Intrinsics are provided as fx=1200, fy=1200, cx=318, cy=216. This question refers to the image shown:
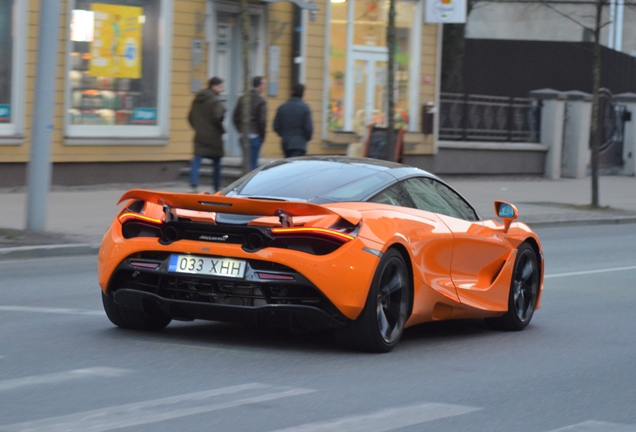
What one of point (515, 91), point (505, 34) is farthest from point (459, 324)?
point (505, 34)

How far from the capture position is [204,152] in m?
18.9

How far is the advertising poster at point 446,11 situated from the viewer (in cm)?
2597

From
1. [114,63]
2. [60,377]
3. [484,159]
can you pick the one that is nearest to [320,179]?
[60,377]

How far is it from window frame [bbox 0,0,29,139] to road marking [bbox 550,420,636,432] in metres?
15.1

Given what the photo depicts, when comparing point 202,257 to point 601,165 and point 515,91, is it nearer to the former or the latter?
point 601,165

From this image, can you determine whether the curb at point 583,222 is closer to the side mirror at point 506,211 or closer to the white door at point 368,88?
the white door at point 368,88

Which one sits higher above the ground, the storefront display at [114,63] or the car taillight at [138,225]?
the storefront display at [114,63]

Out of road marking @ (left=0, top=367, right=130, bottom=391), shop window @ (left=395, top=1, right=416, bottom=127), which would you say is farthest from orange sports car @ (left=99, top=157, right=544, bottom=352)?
shop window @ (left=395, top=1, right=416, bottom=127)

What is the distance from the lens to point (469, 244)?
837cm

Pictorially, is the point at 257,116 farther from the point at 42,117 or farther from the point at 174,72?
the point at 42,117

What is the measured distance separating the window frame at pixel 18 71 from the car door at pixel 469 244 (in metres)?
12.3

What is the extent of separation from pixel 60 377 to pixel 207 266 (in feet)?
3.87

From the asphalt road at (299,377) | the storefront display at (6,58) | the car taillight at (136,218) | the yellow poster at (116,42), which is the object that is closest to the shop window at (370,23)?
the yellow poster at (116,42)

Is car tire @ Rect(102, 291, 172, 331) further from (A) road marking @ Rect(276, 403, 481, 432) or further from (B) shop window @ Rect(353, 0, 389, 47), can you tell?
(B) shop window @ Rect(353, 0, 389, 47)
